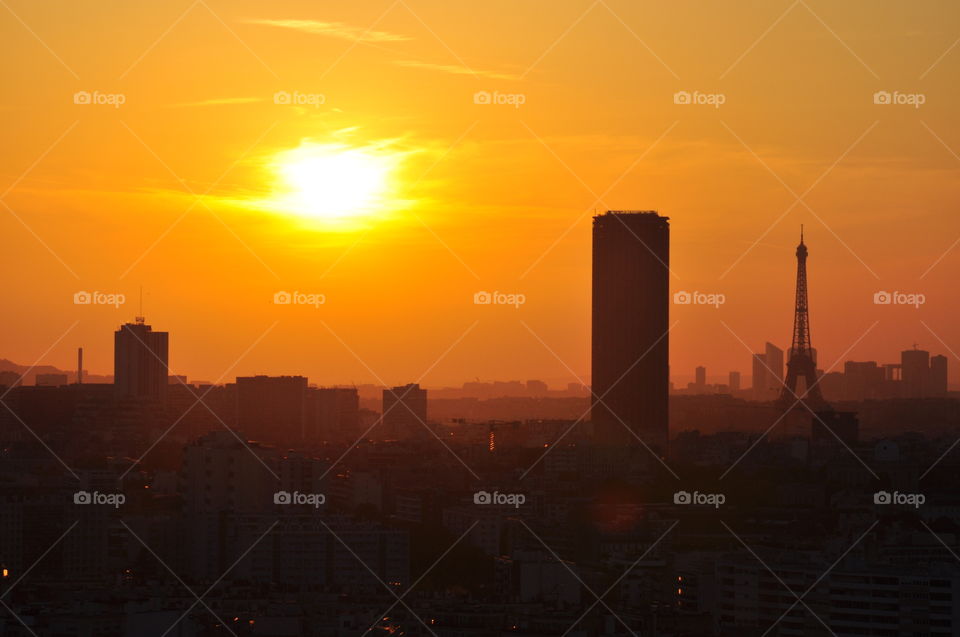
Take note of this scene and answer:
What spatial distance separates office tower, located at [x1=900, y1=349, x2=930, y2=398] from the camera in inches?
2363

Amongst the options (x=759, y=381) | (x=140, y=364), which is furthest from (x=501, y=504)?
(x=759, y=381)

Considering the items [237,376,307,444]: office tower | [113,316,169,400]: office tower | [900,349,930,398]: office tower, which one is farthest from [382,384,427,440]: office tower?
[900,349,930,398]: office tower

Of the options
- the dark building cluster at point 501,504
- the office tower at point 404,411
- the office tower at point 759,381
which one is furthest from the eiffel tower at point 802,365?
the office tower at point 404,411

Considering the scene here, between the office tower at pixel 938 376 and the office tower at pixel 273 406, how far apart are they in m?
19.7

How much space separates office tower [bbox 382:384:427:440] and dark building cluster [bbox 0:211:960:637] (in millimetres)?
169

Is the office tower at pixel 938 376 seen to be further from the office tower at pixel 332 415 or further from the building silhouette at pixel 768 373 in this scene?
the office tower at pixel 332 415

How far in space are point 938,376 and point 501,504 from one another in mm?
30400

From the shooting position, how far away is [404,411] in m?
63.1

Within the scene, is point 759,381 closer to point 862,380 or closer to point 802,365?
point 862,380

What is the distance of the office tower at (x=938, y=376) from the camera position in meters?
60.2

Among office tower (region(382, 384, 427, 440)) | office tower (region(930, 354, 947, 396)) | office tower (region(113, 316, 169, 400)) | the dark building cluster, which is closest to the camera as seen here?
the dark building cluster

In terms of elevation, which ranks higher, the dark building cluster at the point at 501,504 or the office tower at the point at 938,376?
the office tower at the point at 938,376

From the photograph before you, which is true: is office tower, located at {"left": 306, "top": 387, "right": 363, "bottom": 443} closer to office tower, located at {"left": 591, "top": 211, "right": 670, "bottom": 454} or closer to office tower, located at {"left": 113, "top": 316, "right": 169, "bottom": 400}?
office tower, located at {"left": 113, "top": 316, "right": 169, "bottom": 400}

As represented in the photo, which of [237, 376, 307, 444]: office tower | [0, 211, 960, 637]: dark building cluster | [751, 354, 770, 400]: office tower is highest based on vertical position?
[751, 354, 770, 400]: office tower
